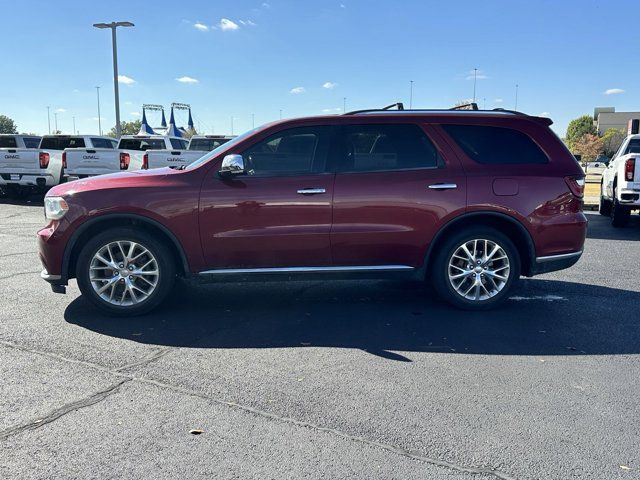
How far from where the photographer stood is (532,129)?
5.57m

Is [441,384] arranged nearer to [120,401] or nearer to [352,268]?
[352,268]

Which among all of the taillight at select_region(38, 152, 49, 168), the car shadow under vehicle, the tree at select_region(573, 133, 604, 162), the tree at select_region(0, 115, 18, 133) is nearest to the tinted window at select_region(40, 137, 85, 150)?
the taillight at select_region(38, 152, 49, 168)

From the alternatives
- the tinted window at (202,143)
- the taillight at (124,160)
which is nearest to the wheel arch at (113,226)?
the taillight at (124,160)

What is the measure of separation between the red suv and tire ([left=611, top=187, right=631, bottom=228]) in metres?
6.89

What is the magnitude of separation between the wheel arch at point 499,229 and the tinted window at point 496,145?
0.55 m

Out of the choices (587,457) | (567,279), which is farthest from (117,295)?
(567,279)

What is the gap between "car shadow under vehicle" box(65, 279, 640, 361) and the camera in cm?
458

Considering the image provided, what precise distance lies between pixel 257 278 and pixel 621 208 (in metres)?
9.27

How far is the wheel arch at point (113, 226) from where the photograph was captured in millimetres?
5096

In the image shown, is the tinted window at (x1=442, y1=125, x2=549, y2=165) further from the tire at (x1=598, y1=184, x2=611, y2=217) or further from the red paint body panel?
the tire at (x1=598, y1=184, x2=611, y2=217)

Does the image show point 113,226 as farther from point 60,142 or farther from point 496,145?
point 60,142

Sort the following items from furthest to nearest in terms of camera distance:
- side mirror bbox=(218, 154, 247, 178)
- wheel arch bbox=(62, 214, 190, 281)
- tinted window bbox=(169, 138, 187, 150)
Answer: tinted window bbox=(169, 138, 187, 150) → wheel arch bbox=(62, 214, 190, 281) → side mirror bbox=(218, 154, 247, 178)

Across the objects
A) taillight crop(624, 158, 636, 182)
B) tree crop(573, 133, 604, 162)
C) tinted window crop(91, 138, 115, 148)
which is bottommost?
taillight crop(624, 158, 636, 182)

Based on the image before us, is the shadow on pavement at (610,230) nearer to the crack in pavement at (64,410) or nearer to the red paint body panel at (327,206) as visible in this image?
the red paint body panel at (327,206)
